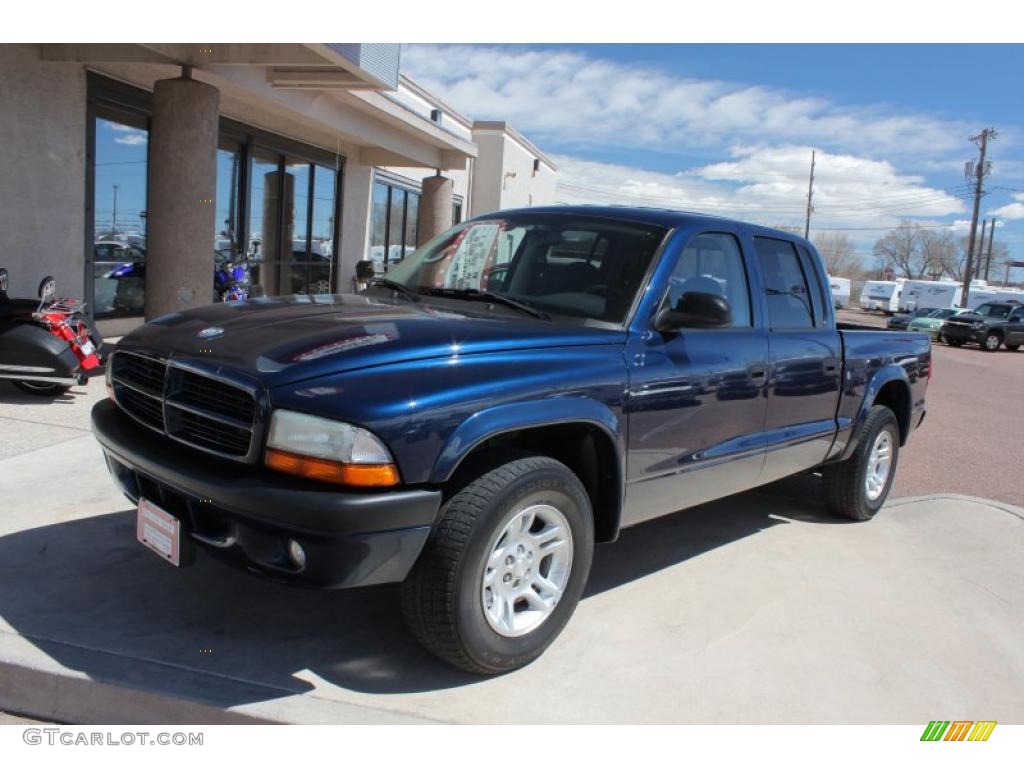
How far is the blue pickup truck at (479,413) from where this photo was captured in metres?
2.81

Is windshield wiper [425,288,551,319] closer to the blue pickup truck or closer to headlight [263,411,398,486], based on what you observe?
the blue pickup truck

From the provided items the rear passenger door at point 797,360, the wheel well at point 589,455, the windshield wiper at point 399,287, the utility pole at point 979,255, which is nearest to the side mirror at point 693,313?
the wheel well at point 589,455

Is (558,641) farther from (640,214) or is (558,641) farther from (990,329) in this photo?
(990,329)

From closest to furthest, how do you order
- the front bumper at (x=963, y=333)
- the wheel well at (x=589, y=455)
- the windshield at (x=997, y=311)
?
the wheel well at (x=589, y=455), the front bumper at (x=963, y=333), the windshield at (x=997, y=311)

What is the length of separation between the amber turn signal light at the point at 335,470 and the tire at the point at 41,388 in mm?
5093

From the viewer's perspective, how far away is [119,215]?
10.4 meters

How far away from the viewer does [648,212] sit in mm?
4316

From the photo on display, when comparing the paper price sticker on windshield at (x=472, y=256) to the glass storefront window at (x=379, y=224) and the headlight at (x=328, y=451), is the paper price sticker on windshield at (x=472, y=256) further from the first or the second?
the glass storefront window at (x=379, y=224)

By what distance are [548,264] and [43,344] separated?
4.66m

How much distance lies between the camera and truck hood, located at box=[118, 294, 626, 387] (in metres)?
2.94

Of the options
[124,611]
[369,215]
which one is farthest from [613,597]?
[369,215]

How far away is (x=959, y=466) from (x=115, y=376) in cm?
728
